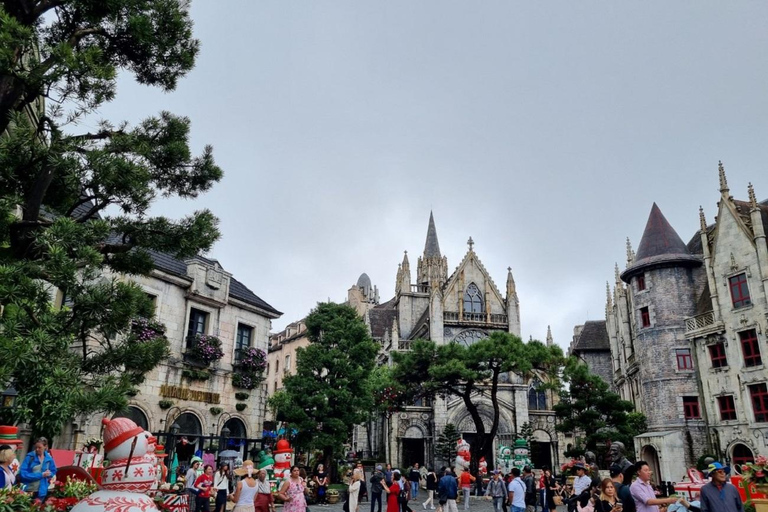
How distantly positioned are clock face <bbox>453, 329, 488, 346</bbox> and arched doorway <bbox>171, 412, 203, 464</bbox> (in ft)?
96.6

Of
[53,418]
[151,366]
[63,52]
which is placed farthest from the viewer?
[151,366]

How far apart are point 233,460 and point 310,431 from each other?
502cm

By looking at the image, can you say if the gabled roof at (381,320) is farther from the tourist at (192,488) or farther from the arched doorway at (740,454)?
the tourist at (192,488)


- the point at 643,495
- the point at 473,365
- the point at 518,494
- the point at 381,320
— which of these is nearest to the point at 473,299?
the point at 381,320

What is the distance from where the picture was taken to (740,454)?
26000 mm

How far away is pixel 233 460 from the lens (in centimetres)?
1794

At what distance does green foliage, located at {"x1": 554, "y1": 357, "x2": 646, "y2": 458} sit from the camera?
87.2 feet

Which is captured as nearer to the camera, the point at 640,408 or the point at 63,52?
the point at 63,52

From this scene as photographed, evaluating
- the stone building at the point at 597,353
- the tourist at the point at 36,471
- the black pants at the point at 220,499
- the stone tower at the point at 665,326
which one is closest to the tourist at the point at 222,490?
the black pants at the point at 220,499

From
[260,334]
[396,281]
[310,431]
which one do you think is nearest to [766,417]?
[310,431]

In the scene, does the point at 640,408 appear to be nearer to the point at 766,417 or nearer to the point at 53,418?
the point at 766,417

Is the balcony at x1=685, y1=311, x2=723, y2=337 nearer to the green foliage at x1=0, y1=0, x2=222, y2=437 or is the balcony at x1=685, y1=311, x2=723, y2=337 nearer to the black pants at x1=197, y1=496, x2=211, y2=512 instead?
the black pants at x1=197, y1=496, x2=211, y2=512

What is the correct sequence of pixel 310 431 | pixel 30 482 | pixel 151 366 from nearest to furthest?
pixel 30 482, pixel 151 366, pixel 310 431

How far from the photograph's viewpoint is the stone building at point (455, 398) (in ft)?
143
